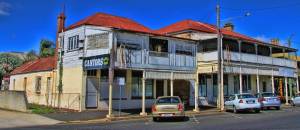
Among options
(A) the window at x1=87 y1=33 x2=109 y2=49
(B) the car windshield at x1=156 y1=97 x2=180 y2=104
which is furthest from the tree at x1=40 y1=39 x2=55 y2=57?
(B) the car windshield at x1=156 y1=97 x2=180 y2=104

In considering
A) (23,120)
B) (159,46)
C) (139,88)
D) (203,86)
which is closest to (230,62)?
(203,86)

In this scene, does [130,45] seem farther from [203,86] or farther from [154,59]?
[203,86]

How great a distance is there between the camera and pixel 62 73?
31000 millimetres

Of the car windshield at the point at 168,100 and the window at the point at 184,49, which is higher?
the window at the point at 184,49

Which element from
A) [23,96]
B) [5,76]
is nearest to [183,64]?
[23,96]

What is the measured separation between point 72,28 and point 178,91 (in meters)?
11.1

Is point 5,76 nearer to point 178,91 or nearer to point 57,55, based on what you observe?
point 57,55

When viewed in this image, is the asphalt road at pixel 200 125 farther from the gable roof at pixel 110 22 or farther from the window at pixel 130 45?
the gable roof at pixel 110 22

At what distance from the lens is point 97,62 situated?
26.2m

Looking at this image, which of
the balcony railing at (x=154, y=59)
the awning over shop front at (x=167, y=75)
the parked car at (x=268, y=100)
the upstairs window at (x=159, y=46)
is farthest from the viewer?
the parked car at (x=268, y=100)

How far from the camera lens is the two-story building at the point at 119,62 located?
26.2m

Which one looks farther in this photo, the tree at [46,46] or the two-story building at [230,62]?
the tree at [46,46]

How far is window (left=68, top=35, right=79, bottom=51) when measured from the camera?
29.6m

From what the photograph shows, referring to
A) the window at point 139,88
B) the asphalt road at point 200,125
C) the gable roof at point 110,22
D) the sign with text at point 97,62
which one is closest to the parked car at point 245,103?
the asphalt road at point 200,125
